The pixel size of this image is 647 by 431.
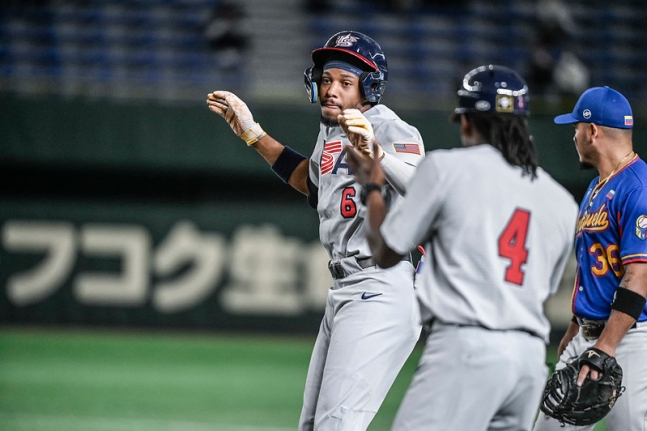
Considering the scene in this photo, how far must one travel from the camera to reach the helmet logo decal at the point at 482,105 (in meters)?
3.53

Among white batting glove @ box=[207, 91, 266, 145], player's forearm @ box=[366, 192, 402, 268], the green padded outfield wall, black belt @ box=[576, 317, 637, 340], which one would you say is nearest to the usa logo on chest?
white batting glove @ box=[207, 91, 266, 145]

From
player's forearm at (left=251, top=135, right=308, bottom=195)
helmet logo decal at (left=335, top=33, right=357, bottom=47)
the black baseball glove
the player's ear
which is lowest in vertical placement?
the black baseball glove

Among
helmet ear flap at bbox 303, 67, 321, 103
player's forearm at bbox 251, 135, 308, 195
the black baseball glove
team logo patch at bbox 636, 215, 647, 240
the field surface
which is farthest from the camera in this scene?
the field surface

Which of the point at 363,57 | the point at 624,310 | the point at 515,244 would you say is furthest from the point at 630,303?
the point at 363,57

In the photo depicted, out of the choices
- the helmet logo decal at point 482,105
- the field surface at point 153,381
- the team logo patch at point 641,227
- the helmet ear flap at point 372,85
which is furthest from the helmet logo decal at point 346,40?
the field surface at point 153,381

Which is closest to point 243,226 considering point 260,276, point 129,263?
point 260,276

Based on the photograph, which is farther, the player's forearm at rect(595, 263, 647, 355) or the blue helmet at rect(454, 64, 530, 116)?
the player's forearm at rect(595, 263, 647, 355)

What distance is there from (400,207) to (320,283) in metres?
8.80

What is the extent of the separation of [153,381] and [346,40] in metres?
5.18

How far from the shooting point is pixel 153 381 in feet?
29.5

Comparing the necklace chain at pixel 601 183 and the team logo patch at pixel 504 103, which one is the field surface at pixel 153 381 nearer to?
the necklace chain at pixel 601 183

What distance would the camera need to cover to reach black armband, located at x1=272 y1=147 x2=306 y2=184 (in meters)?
5.39

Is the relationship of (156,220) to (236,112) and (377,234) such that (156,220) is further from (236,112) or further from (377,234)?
(377,234)

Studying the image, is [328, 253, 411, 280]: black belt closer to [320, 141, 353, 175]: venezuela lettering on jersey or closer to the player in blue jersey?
[320, 141, 353, 175]: venezuela lettering on jersey
